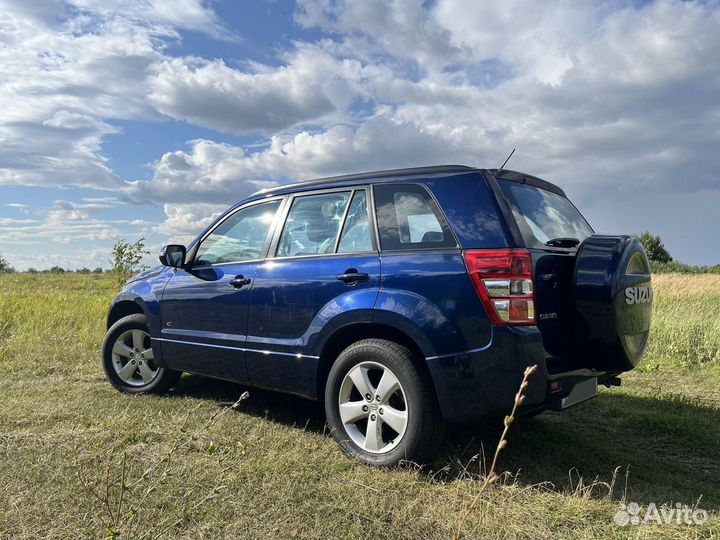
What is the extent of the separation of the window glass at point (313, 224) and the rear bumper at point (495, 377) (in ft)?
4.17

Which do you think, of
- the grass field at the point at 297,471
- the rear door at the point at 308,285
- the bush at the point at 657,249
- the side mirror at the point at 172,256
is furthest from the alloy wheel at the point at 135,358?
the bush at the point at 657,249

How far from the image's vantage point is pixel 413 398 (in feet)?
10.5

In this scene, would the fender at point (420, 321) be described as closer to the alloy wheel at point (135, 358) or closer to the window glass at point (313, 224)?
the window glass at point (313, 224)

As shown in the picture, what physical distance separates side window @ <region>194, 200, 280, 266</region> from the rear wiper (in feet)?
6.88

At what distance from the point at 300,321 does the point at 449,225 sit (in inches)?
49.0

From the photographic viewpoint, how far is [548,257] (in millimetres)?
3275

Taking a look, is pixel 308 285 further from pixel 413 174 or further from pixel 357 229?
pixel 413 174

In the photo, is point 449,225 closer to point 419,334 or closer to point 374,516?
point 419,334

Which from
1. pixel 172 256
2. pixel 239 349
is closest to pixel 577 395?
pixel 239 349

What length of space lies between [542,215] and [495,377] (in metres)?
1.24

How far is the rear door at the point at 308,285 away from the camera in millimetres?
3574

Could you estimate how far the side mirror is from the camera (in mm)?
4746

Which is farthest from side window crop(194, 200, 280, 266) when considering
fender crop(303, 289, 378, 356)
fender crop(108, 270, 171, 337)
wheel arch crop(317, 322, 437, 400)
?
wheel arch crop(317, 322, 437, 400)

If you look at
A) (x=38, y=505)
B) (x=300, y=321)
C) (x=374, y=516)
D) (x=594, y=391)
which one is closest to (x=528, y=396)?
(x=594, y=391)
